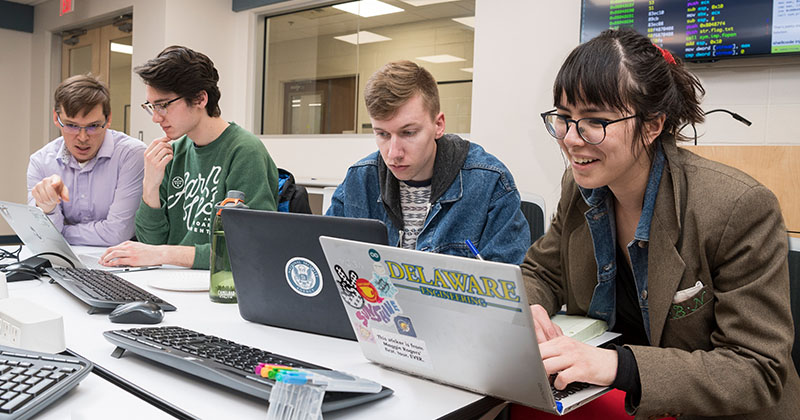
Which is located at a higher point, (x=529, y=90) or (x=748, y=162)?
(x=529, y=90)

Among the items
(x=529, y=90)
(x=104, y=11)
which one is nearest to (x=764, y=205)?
(x=529, y=90)

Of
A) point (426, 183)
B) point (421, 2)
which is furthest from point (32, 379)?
point (421, 2)

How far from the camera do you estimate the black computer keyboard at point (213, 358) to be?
701 mm

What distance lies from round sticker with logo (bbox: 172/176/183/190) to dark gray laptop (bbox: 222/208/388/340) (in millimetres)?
1084

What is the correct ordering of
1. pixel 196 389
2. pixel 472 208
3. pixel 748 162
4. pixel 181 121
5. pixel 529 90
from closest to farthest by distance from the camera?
pixel 196 389 → pixel 472 208 → pixel 181 121 → pixel 748 162 → pixel 529 90

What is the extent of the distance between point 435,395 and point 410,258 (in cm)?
20

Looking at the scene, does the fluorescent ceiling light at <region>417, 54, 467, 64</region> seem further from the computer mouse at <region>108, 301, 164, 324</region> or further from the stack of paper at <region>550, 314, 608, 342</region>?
the computer mouse at <region>108, 301, 164, 324</region>

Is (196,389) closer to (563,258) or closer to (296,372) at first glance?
(296,372)

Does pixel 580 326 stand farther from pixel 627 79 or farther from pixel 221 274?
pixel 221 274

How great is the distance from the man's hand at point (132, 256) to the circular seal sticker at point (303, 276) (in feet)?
2.58

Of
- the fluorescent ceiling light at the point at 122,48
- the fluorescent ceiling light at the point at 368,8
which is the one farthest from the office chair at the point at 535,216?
the fluorescent ceiling light at the point at 122,48

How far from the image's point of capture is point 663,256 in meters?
1.00

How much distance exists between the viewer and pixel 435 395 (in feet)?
2.55

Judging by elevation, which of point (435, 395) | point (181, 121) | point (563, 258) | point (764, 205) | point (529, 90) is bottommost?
point (435, 395)
